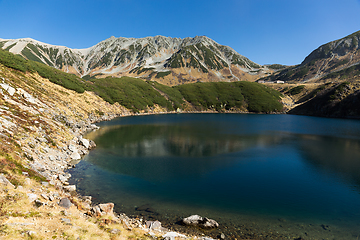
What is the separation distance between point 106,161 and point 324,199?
109ft

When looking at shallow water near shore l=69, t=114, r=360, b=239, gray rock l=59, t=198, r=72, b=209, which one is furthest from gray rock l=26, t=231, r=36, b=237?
shallow water near shore l=69, t=114, r=360, b=239

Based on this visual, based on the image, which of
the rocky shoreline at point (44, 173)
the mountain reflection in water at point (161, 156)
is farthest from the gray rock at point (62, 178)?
the mountain reflection in water at point (161, 156)

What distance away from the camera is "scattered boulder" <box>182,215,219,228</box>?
16000 millimetres

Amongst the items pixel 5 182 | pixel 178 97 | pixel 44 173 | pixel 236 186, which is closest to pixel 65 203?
pixel 5 182

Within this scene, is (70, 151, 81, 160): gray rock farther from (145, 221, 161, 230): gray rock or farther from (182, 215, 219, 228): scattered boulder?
(182, 215, 219, 228): scattered boulder

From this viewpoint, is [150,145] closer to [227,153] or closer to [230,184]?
[227,153]

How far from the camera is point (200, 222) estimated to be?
16.2 meters

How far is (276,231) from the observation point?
53.0ft

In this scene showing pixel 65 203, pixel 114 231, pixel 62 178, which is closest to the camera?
pixel 114 231

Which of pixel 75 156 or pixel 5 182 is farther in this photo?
pixel 75 156

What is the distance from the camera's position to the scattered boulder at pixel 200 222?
1600cm

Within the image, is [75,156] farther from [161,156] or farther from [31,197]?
[31,197]

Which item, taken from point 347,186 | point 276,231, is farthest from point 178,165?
point 347,186

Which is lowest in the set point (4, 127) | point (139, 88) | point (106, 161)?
point (106, 161)
